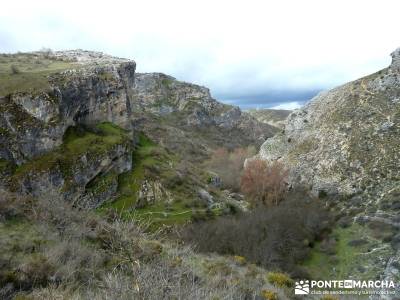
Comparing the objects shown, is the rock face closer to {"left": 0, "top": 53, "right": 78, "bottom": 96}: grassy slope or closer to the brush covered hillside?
the brush covered hillside

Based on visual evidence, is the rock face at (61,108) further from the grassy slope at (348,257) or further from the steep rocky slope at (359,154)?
the grassy slope at (348,257)

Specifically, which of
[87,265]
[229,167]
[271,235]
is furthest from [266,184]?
[229,167]

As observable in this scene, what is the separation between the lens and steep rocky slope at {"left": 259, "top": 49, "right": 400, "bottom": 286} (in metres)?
29.8

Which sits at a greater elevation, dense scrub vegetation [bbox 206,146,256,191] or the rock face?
the rock face

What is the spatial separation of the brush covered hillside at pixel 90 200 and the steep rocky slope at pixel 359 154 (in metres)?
10.9

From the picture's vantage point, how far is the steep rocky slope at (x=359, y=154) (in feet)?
97.9

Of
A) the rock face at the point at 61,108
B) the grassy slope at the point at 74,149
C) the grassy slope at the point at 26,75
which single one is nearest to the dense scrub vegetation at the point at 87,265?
the grassy slope at the point at 74,149

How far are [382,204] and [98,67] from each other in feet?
104

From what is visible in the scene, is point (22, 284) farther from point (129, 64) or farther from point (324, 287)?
point (129, 64)

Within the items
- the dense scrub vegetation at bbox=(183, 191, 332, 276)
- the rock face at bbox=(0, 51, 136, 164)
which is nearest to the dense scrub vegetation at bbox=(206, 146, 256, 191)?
the rock face at bbox=(0, 51, 136, 164)

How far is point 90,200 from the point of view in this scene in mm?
26828

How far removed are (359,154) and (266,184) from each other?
10.2m

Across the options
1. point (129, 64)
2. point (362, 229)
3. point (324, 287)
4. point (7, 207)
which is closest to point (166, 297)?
point (7, 207)

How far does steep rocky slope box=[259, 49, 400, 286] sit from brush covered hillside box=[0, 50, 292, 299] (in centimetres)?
1091
